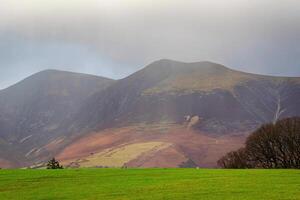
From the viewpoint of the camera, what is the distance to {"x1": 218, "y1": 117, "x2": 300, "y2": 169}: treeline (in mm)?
93188

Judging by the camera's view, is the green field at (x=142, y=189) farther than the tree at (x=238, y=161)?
No

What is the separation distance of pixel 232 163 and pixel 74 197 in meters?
73.8

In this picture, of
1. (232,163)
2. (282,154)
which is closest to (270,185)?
(282,154)

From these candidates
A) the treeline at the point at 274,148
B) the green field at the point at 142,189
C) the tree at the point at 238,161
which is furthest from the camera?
the tree at the point at 238,161

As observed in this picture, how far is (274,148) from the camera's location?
95.2m

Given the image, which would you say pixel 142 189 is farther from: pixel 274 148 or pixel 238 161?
pixel 238 161

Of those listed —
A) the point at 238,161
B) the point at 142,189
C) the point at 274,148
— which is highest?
the point at 142,189

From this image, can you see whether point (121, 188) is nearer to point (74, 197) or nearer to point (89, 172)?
point (74, 197)

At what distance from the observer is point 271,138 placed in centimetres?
9594

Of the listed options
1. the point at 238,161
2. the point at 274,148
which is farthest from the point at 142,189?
the point at 238,161

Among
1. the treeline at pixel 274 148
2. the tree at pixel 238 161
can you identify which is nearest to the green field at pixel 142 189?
the treeline at pixel 274 148

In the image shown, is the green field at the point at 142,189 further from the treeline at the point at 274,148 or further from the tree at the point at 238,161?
the tree at the point at 238,161

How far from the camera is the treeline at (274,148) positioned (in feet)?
306

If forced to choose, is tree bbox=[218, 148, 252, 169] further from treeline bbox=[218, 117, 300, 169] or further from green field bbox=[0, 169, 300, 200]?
green field bbox=[0, 169, 300, 200]
